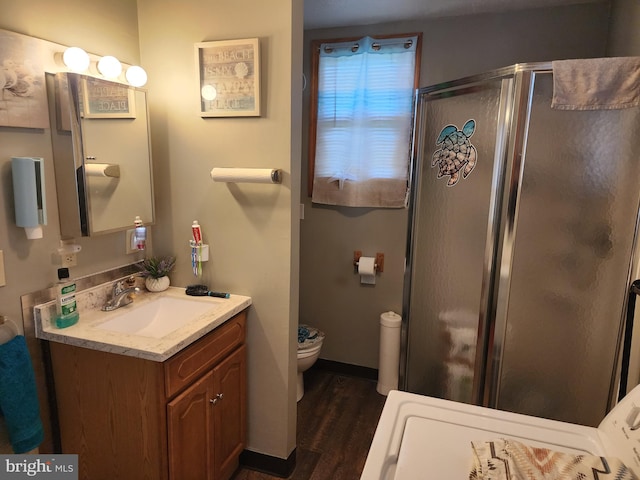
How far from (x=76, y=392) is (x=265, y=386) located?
81 centimetres

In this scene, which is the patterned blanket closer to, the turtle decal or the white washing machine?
the white washing machine

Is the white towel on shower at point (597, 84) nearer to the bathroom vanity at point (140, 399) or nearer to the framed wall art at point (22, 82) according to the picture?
the bathroom vanity at point (140, 399)

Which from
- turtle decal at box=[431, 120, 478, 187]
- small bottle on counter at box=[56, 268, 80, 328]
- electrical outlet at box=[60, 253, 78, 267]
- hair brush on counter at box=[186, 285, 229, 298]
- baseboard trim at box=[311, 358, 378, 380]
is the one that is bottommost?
baseboard trim at box=[311, 358, 378, 380]

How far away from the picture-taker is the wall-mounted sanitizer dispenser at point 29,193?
1.37 metres

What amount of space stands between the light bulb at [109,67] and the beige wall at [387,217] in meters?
1.39

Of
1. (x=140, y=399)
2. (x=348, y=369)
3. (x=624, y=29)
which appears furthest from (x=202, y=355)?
(x=624, y=29)

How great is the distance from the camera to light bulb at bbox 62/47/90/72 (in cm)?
150

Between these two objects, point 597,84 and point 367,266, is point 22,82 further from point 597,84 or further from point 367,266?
point 597,84

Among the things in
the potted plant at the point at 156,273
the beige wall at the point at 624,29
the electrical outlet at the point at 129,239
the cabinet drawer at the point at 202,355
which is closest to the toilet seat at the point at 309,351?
the cabinet drawer at the point at 202,355

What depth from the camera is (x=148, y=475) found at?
1.48 metres

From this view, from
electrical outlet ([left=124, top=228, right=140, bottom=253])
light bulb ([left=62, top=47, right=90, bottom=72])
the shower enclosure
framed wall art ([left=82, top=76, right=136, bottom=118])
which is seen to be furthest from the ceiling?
electrical outlet ([left=124, top=228, right=140, bottom=253])

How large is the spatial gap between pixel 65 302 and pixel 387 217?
1.93m

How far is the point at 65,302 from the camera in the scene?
1.52 metres

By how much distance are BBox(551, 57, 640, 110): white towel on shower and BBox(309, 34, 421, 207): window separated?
103 centimetres
